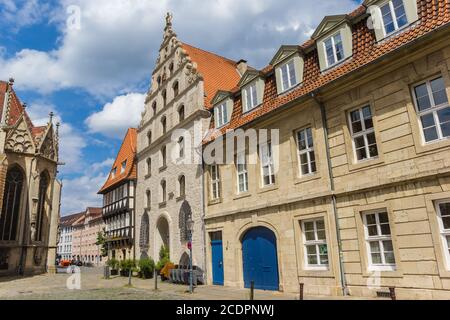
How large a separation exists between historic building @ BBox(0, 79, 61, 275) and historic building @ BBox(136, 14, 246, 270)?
926 cm

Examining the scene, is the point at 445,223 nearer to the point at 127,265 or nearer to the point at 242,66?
the point at 127,265

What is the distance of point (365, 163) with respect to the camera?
11586 millimetres

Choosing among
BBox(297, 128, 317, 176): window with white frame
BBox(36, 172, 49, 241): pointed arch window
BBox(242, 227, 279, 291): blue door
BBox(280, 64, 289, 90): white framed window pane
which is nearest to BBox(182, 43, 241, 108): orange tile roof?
BBox(280, 64, 289, 90): white framed window pane

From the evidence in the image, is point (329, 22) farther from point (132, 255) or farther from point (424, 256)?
point (132, 255)

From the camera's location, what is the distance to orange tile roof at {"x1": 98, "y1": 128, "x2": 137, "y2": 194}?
103 ft

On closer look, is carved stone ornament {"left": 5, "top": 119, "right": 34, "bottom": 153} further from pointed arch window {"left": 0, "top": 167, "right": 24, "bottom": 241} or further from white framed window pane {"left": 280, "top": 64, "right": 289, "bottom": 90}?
white framed window pane {"left": 280, "top": 64, "right": 289, "bottom": 90}

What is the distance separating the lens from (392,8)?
37.4ft

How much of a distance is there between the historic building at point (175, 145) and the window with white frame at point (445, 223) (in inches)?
475

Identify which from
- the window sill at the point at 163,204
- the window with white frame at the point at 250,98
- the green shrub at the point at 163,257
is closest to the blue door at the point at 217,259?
the green shrub at the point at 163,257

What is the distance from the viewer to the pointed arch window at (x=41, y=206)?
104 feet

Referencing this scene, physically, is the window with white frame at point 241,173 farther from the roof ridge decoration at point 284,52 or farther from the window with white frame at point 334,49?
the window with white frame at point 334,49

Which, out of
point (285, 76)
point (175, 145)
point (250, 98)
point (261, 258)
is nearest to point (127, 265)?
point (175, 145)

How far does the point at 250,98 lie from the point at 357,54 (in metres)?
6.12
